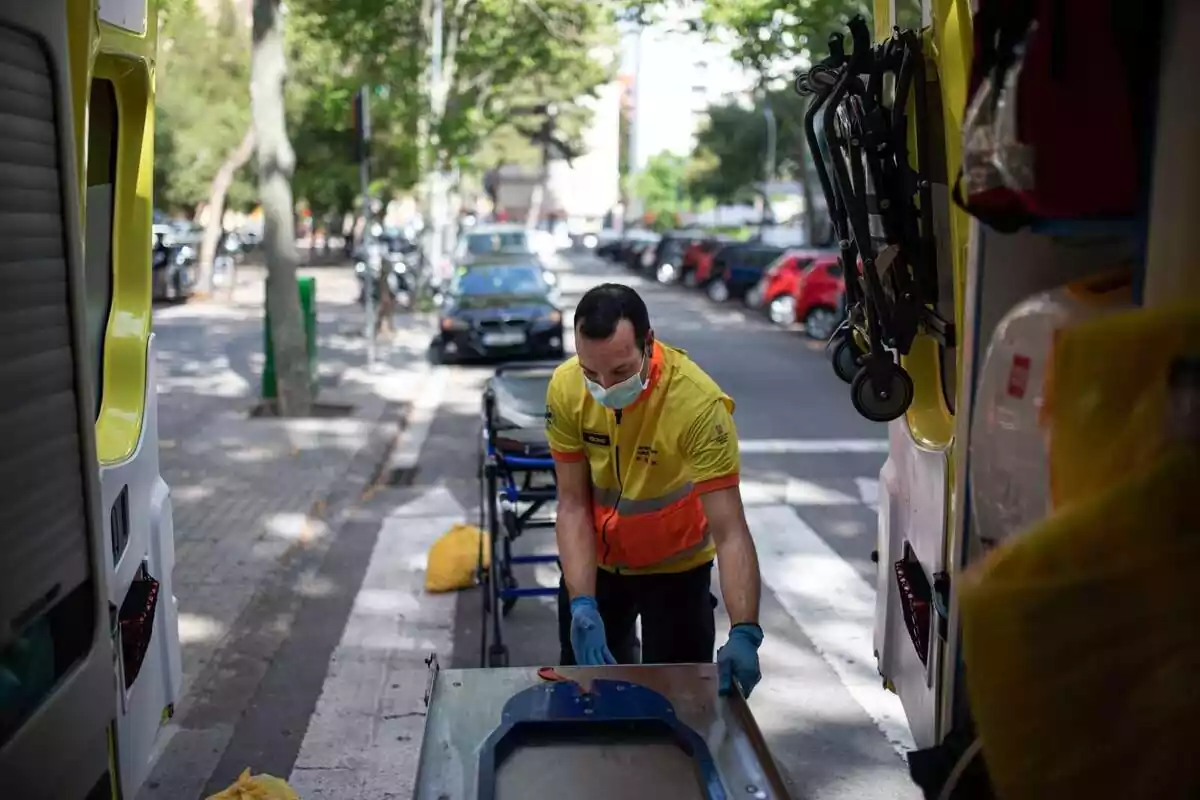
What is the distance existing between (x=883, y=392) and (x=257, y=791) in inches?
90.4

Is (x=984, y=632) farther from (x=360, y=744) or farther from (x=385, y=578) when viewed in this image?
(x=385, y=578)

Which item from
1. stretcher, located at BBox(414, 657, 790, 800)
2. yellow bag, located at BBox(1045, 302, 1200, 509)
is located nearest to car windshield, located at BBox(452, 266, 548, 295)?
stretcher, located at BBox(414, 657, 790, 800)

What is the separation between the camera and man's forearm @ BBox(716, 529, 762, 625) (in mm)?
3494

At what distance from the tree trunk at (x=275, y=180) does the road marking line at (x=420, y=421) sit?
153 centimetres

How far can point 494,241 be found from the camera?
3195 centimetres

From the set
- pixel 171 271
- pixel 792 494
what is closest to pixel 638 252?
pixel 171 271

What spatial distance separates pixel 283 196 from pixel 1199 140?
40.7 ft

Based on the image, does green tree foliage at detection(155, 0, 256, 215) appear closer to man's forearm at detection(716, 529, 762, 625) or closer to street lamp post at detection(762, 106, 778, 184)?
street lamp post at detection(762, 106, 778, 184)

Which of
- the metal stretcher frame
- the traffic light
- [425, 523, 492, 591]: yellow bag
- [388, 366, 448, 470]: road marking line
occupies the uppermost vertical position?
the traffic light

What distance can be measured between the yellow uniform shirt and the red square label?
1.54 meters

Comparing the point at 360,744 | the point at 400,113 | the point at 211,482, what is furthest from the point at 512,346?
the point at 360,744

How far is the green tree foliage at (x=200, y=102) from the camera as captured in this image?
3788cm

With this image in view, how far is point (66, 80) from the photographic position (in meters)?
2.48

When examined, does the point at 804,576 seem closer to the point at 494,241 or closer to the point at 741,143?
the point at 494,241
